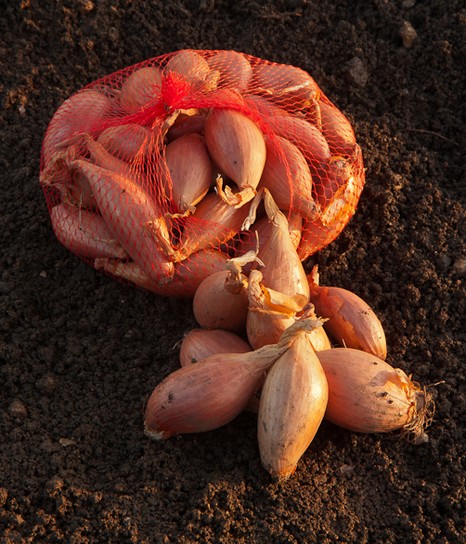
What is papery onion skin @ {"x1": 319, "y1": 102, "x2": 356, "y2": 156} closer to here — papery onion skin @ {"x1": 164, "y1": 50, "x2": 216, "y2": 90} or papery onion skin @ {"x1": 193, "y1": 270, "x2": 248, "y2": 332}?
papery onion skin @ {"x1": 164, "y1": 50, "x2": 216, "y2": 90}

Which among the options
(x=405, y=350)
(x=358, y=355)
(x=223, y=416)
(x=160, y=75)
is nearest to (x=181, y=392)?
(x=223, y=416)

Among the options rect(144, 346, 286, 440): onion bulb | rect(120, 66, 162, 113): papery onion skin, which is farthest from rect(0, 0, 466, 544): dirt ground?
rect(120, 66, 162, 113): papery onion skin

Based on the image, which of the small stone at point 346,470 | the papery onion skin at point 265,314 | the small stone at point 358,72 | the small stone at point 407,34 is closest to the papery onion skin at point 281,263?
the papery onion skin at point 265,314

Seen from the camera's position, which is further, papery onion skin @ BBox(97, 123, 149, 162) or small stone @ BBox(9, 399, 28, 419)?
papery onion skin @ BBox(97, 123, 149, 162)

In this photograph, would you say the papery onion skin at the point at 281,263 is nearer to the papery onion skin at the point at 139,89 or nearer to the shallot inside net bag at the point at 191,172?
the shallot inside net bag at the point at 191,172

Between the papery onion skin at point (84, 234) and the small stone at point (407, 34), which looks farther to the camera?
the small stone at point (407, 34)

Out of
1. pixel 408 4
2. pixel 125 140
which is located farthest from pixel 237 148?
pixel 408 4

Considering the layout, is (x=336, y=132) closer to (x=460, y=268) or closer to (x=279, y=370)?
(x=460, y=268)
